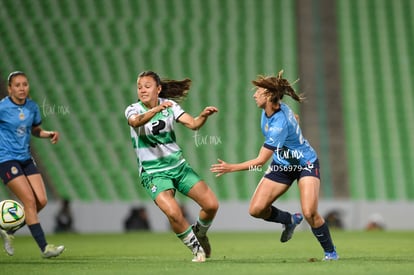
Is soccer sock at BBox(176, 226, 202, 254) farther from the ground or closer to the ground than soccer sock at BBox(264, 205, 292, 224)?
farther from the ground

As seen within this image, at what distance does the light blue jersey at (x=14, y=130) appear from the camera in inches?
409

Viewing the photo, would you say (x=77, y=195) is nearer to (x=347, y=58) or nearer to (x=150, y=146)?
(x=347, y=58)

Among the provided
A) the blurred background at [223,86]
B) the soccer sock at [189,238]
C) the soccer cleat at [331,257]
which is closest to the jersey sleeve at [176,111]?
the soccer sock at [189,238]

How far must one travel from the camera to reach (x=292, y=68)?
24.3 m

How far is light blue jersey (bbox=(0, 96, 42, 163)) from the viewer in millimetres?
10391

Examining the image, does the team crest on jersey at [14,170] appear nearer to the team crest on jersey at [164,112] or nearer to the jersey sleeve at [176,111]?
the team crest on jersey at [164,112]

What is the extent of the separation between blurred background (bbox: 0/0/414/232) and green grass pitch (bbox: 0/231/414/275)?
4.00m

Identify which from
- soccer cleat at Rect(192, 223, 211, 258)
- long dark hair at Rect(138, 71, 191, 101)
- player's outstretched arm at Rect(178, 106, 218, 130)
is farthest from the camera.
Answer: long dark hair at Rect(138, 71, 191, 101)

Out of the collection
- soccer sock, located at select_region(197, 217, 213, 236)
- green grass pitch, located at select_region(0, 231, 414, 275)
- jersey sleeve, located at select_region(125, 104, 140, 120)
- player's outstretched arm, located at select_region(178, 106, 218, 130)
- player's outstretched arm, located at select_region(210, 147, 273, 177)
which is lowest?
green grass pitch, located at select_region(0, 231, 414, 275)

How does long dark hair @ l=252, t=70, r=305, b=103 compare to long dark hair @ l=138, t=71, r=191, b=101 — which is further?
long dark hair @ l=138, t=71, r=191, b=101

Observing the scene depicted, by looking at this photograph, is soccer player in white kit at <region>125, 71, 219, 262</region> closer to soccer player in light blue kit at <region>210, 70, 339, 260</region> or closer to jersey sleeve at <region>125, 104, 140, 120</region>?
jersey sleeve at <region>125, 104, 140, 120</region>

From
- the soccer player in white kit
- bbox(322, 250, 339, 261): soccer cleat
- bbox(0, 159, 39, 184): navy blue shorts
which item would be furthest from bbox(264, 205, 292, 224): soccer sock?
bbox(0, 159, 39, 184): navy blue shorts

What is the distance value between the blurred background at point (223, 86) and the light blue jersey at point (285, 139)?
9.39 metres

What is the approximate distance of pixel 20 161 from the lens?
10422 mm
